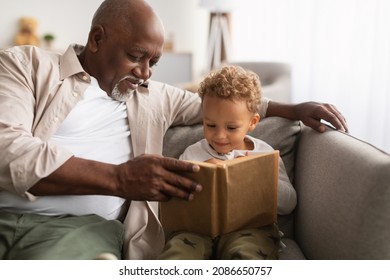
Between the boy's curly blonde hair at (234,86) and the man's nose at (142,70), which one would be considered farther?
the man's nose at (142,70)

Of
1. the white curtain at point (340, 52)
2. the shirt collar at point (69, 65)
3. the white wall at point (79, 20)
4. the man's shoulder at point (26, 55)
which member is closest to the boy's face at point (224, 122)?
the shirt collar at point (69, 65)

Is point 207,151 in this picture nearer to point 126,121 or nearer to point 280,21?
point 126,121

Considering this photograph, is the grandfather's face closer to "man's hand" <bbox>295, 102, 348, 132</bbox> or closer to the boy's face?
the boy's face

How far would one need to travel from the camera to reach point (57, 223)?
123cm

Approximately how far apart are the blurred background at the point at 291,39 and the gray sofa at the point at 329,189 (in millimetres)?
1425

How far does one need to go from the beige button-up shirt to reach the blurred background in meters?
1.09

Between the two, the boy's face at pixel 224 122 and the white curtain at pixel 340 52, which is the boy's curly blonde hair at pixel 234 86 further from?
the white curtain at pixel 340 52

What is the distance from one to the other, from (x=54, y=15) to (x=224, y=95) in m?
3.64

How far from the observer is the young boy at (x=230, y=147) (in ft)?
3.79

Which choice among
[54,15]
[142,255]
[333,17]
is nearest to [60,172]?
[142,255]

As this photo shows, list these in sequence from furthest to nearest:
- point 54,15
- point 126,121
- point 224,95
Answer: point 54,15
point 126,121
point 224,95

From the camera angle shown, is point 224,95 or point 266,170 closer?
point 266,170

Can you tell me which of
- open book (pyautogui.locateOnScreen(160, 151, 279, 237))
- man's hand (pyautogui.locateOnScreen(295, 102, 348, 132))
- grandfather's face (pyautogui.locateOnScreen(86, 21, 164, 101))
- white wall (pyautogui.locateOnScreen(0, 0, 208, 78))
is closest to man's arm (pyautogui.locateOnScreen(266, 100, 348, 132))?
man's hand (pyautogui.locateOnScreen(295, 102, 348, 132))
